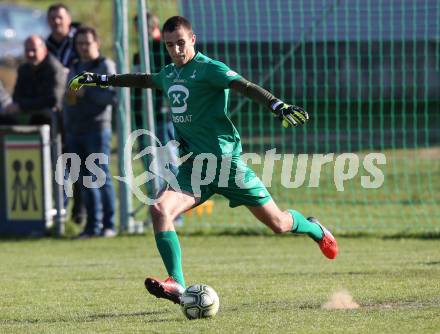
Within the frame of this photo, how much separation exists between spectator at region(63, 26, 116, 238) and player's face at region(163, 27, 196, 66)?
14.0 ft

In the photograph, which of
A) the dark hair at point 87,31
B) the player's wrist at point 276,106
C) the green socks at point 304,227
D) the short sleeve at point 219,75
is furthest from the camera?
the dark hair at point 87,31

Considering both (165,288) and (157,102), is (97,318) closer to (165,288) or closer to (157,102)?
(165,288)

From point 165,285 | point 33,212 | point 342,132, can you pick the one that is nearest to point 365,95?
point 342,132

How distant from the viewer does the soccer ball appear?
20.6ft

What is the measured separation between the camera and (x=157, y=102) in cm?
1222

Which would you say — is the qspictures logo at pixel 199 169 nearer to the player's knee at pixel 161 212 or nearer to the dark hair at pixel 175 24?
the player's knee at pixel 161 212

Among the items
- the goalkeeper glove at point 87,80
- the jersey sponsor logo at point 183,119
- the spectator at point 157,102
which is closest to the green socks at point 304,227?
the jersey sponsor logo at point 183,119

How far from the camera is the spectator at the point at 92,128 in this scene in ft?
36.6

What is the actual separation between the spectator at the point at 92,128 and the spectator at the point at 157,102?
527 millimetres

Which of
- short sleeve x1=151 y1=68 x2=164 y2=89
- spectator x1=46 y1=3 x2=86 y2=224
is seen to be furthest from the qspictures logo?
short sleeve x1=151 y1=68 x2=164 y2=89

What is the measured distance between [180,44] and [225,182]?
1033 millimetres

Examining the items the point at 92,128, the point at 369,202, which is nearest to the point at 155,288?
the point at 92,128

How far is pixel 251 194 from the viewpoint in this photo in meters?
7.03

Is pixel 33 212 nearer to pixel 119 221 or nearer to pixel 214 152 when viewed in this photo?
pixel 119 221
